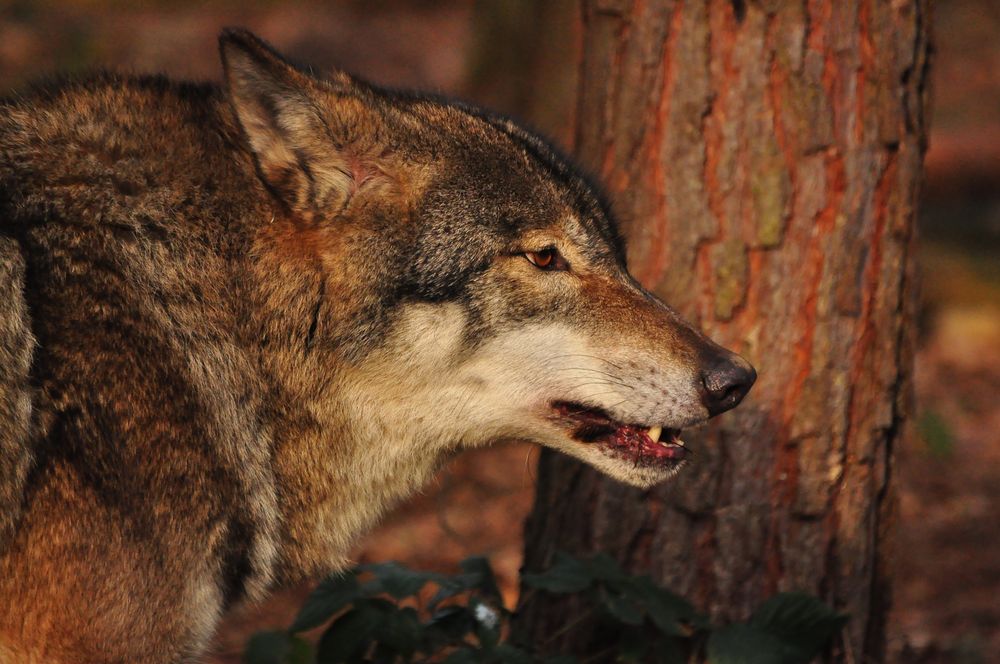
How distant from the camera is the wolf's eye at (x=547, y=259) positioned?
3.43 metres

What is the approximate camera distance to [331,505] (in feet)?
11.5

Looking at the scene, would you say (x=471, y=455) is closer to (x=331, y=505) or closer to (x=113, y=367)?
(x=331, y=505)

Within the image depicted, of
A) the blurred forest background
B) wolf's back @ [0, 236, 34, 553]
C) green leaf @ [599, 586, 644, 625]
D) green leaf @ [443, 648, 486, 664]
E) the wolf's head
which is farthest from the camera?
the blurred forest background

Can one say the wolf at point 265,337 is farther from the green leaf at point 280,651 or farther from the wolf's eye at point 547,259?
the green leaf at point 280,651

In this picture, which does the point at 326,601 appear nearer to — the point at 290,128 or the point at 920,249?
the point at 290,128

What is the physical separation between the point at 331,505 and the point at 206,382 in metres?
0.66

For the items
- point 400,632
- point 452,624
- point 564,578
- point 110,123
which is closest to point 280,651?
point 400,632

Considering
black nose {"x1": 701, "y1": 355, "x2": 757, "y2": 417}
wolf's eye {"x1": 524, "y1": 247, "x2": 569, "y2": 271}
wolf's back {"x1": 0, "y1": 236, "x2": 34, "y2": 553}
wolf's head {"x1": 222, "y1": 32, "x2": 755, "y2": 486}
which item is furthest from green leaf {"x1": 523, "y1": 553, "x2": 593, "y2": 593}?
wolf's back {"x1": 0, "y1": 236, "x2": 34, "y2": 553}

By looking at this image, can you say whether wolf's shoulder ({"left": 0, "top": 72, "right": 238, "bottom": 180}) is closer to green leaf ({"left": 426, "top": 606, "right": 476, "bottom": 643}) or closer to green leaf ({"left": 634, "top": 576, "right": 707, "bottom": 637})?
green leaf ({"left": 426, "top": 606, "right": 476, "bottom": 643})

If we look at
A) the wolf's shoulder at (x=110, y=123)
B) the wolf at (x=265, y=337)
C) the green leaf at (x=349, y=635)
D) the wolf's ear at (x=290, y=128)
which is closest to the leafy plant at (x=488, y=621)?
the green leaf at (x=349, y=635)

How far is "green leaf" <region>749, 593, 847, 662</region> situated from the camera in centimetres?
354

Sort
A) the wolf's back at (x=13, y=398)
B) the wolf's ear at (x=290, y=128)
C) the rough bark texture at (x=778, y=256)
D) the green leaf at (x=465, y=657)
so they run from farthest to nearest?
the rough bark texture at (x=778, y=256) → the green leaf at (x=465, y=657) → the wolf's ear at (x=290, y=128) → the wolf's back at (x=13, y=398)

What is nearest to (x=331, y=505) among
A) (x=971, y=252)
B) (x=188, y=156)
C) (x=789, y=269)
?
(x=188, y=156)

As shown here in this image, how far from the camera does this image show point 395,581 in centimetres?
351
